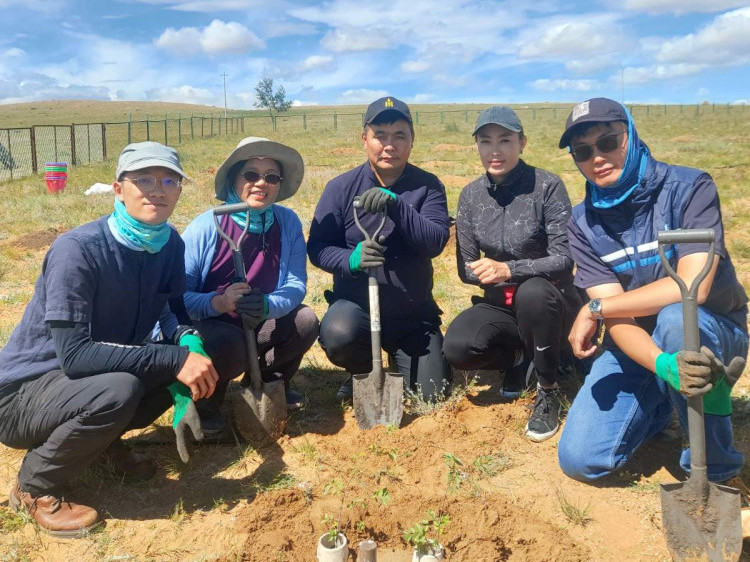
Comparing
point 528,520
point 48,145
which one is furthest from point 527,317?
point 48,145

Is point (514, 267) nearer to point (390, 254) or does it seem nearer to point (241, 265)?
point (390, 254)

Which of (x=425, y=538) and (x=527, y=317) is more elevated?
(x=527, y=317)

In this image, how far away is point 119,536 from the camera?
2.63m

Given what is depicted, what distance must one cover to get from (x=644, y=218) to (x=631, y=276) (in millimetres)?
292

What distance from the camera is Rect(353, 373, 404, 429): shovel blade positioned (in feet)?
11.4

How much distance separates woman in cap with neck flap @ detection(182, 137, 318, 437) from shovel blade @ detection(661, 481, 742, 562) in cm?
212

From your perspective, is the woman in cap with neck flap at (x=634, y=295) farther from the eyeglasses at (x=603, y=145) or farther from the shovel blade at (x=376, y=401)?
the shovel blade at (x=376, y=401)

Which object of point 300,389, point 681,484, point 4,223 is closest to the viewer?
point 681,484

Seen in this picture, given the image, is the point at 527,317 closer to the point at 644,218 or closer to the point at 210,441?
the point at 644,218

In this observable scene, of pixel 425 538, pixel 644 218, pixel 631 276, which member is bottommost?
pixel 425 538

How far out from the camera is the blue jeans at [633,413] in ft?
8.56

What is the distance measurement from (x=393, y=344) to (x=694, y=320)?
204cm

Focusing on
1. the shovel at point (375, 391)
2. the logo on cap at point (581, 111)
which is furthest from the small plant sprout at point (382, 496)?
the logo on cap at point (581, 111)

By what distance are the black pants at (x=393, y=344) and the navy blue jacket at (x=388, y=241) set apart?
11cm
